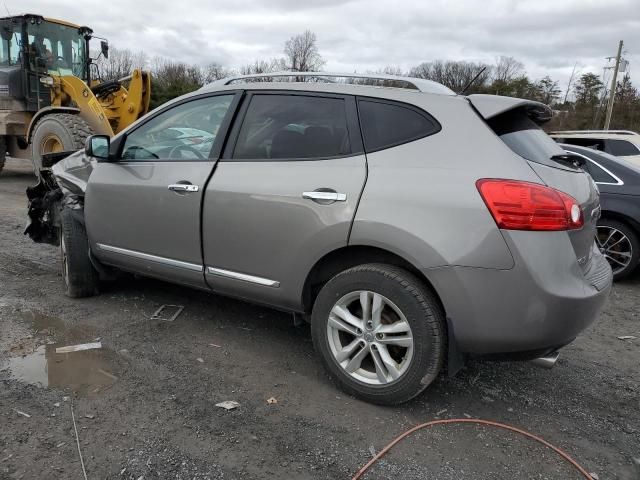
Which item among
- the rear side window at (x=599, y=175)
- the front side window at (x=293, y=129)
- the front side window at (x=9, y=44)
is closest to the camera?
the front side window at (x=293, y=129)

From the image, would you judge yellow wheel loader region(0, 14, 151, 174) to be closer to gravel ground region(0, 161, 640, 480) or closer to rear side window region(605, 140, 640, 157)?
gravel ground region(0, 161, 640, 480)

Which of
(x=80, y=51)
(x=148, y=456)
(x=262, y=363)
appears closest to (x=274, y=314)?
(x=262, y=363)

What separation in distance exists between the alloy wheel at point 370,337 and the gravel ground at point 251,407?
22cm

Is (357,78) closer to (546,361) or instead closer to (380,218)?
(380,218)

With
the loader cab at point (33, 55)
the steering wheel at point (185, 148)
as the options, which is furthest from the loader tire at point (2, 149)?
the steering wheel at point (185, 148)

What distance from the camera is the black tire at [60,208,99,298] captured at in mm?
4418

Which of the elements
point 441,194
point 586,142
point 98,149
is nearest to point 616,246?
point 586,142

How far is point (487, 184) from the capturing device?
2598mm

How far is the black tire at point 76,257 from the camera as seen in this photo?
14.5 feet

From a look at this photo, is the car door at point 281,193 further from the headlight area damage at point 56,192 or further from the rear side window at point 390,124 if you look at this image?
the headlight area damage at point 56,192

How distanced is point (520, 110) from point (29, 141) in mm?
10347

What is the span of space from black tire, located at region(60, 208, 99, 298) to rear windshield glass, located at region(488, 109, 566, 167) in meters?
3.40

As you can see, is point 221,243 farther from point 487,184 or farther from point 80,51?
point 80,51

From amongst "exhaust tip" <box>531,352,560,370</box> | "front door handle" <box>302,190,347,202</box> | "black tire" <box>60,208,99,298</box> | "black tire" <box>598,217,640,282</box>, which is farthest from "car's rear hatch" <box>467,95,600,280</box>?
"black tire" <box>60,208,99,298</box>
